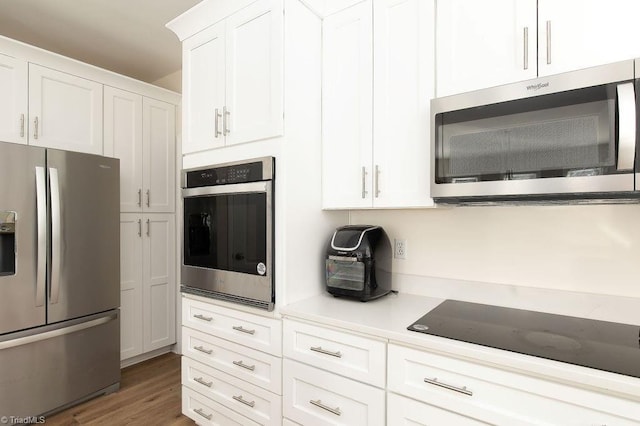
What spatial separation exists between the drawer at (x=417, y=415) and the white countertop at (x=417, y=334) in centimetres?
20

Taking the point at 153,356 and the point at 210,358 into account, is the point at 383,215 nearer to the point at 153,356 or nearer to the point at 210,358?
the point at 210,358

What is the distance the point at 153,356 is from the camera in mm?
3039

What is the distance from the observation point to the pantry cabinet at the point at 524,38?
3.67ft

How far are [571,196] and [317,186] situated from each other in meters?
1.07

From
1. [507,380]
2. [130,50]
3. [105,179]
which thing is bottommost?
[507,380]

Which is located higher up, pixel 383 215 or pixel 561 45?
pixel 561 45

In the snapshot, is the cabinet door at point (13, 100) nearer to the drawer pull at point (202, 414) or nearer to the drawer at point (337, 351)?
the drawer pull at point (202, 414)

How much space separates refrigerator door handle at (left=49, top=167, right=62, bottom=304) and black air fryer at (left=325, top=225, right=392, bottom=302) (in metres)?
1.66

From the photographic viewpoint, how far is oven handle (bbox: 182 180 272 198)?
159cm

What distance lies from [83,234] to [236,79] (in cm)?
146

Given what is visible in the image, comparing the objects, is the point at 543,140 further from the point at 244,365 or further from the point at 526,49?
the point at 244,365

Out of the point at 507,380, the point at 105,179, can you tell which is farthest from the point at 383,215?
the point at 105,179

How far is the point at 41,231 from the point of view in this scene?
6.52 feet

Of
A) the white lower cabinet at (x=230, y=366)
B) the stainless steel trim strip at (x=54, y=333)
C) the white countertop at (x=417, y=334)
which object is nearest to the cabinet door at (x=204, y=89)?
the white lower cabinet at (x=230, y=366)
